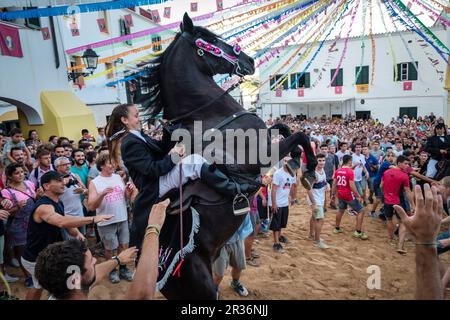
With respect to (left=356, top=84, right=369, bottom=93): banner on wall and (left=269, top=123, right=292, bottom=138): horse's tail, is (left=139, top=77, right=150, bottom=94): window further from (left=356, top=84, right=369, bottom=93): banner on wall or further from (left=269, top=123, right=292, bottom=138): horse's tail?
(left=356, top=84, right=369, bottom=93): banner on wall

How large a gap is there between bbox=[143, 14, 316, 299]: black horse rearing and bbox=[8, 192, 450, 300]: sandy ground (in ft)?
7.07

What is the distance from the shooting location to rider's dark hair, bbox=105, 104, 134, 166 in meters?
2.91

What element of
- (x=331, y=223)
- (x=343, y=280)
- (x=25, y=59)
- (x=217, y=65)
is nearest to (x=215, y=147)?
(x=217, y=65)

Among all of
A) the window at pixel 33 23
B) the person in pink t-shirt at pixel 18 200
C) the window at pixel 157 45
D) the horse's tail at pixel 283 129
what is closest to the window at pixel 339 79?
the window at pixel 157 45

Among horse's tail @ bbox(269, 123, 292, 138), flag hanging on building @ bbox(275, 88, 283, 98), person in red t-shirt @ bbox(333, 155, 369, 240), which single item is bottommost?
person in red t-shirt @ bbox(333, 155, 369, 240)

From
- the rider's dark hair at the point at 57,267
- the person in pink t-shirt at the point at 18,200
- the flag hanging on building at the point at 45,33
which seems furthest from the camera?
the flag hanging on building at the point at 45,33

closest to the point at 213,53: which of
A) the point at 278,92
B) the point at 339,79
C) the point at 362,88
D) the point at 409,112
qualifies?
the point at 278,92

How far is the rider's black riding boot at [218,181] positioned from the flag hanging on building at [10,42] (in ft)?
32.7

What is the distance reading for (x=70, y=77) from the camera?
1127 centimetres

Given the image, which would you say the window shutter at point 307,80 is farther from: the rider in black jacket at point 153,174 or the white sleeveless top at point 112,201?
the rider in black jacket at point 153,174

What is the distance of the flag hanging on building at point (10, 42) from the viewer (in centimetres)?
922

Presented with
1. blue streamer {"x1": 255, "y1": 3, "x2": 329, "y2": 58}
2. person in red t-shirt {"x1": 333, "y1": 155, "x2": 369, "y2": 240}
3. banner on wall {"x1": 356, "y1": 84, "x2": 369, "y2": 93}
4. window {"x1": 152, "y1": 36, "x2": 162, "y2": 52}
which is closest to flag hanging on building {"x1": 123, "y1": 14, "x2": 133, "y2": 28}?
window {"x1": 152, "y1": 36, "x2": 162, "y2": 52}

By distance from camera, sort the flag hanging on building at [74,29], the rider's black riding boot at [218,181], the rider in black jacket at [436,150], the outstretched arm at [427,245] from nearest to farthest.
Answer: the outstretched arm at [427,245]
the rider's black riding boot at [218,181]
the rider in black jacket at [436,150]
the flag hanging on building at [74,29]

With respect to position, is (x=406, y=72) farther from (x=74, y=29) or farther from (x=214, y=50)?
(x=214, y=50)
